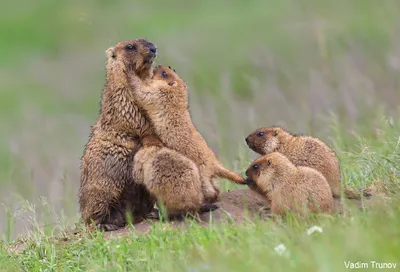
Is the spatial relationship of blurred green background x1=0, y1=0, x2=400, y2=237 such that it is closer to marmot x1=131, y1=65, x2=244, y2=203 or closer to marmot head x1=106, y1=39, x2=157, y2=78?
marmot x1=131, y1=65, x2=244, y2=203

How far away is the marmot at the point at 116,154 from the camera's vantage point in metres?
7.63

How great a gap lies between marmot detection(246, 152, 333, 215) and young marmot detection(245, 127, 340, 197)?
0.79ft

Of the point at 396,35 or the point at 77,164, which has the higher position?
the point at 396,35

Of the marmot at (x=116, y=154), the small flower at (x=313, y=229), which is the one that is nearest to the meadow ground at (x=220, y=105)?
the small flower at (x=313, y=229)

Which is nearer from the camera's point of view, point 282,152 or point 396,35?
point 282,152

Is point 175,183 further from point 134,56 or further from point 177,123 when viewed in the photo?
point 134,56

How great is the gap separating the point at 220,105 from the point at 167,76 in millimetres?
6670

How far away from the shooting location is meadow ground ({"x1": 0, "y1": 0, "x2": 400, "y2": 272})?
592cm

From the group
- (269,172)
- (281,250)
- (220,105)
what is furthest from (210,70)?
(281,250)

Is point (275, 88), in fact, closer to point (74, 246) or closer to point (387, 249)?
point (74, 246)

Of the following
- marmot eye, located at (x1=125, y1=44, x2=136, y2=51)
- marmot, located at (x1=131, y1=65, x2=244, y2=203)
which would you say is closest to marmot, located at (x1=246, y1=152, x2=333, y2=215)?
marmot, located at (x1=131, y1=65, x2=244, y2=203)

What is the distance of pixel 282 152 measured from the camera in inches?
305

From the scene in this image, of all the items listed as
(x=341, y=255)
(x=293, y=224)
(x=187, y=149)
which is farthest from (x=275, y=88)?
(x=341, y=255)

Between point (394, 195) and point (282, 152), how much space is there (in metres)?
1.22
